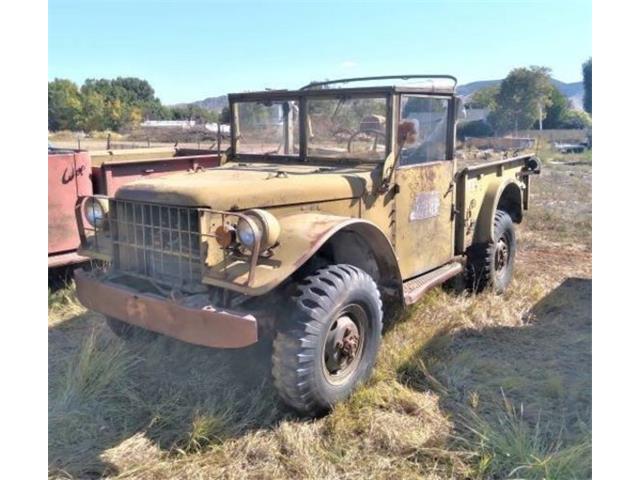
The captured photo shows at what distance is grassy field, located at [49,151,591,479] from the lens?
10.2 ft

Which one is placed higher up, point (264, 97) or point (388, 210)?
point (264, 97)

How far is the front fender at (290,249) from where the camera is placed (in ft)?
Result: 10.5

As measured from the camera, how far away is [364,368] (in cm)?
386

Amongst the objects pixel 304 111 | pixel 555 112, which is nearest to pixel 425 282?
pixel 304 111

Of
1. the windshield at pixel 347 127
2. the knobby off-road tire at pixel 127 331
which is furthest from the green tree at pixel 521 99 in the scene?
the knobby off-road tire at pixel 127 331

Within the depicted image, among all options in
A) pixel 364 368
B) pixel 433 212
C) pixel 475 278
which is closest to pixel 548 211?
pixel 475 278

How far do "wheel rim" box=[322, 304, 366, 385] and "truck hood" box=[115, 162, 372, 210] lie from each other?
0.76 meters

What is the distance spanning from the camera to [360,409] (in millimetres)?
3580

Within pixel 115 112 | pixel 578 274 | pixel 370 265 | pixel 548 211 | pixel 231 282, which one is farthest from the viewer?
pixel 115 112

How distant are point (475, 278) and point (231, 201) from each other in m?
3.00

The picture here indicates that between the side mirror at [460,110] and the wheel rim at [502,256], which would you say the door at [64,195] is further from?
the wheel rim at [502,256]

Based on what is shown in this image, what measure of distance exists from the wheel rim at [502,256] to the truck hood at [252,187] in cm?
217

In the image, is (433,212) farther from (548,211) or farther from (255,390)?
(548,211)

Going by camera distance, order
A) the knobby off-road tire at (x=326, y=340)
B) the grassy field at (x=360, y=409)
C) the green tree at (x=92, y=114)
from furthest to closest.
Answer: the green tree at (x=92, y=114) → the knobby off-road tire at (x=326, y=340) → the grassy field at (x=360, y=409)
